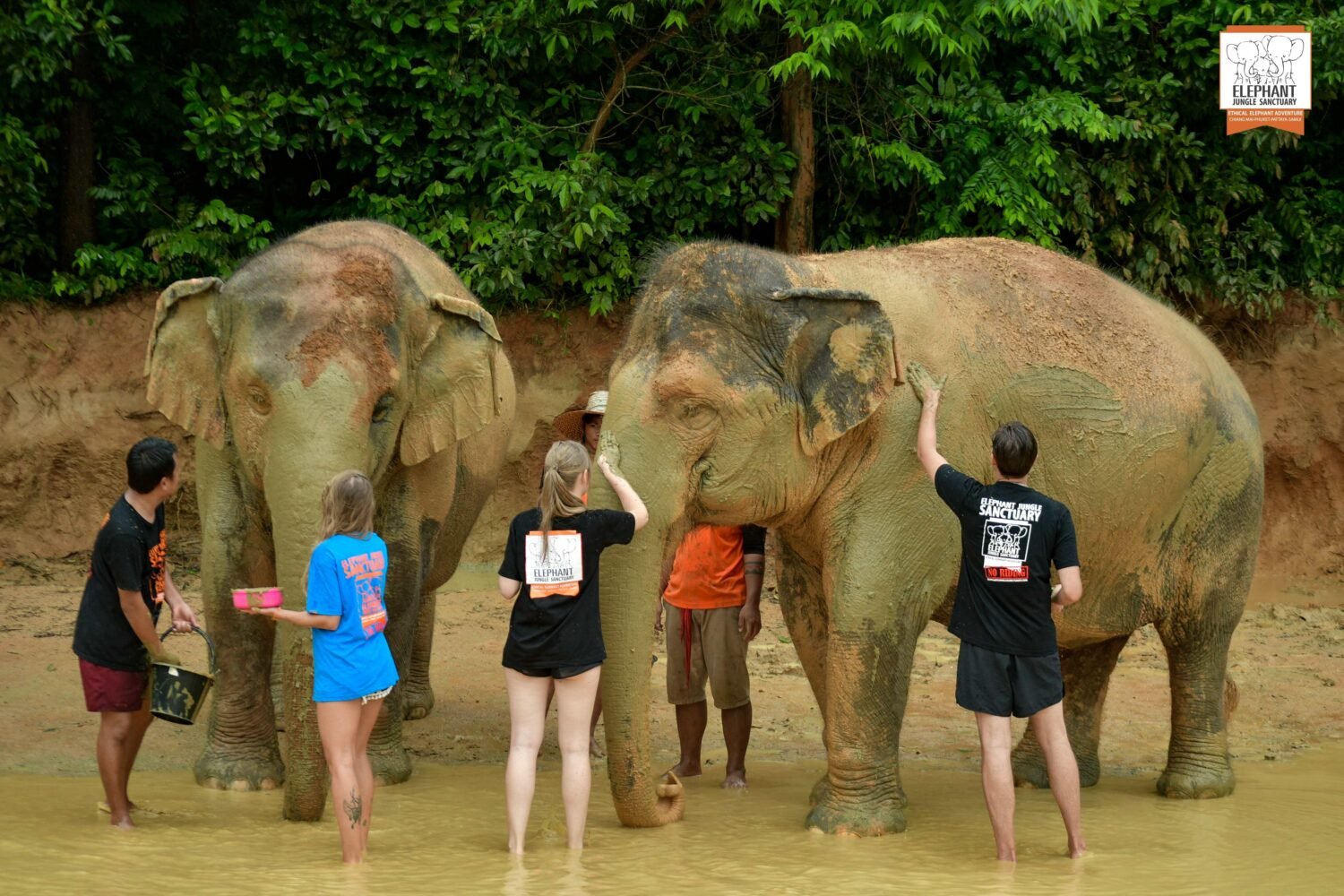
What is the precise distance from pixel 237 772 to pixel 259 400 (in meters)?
1.72

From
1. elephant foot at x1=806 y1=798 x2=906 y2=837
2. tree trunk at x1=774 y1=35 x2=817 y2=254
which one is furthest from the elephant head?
tree trunk at x1=774 y1=35 x2=817 y2=254

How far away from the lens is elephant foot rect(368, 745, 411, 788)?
23.7ft

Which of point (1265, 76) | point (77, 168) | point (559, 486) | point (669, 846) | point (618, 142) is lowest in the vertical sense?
point (669, 846)

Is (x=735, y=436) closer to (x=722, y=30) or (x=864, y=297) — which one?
(x=864, y=297)

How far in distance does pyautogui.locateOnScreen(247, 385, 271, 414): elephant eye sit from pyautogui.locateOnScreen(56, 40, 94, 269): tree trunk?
22.5 ft

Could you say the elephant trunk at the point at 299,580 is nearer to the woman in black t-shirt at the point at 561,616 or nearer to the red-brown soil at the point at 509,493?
the woman in black t-shirt at the point at 561,616

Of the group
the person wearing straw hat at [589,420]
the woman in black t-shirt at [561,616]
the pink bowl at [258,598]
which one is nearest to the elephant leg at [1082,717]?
the person wearing straw hat at [589,420]

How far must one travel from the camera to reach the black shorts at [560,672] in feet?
19.1

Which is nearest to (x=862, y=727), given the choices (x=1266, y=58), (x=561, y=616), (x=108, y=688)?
(x=561, y=616)

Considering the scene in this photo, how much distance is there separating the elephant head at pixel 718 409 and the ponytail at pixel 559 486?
0.78ft

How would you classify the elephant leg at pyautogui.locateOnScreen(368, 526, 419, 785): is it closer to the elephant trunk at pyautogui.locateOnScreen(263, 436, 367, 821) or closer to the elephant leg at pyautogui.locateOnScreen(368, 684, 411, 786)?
the elephant leg at pyautogui.locateOnScreen(368, 684, 411, 786)

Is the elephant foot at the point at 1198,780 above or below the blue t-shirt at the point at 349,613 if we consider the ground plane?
below

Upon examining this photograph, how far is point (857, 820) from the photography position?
6316 mm

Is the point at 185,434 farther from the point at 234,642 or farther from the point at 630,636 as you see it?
the point at 630,636
